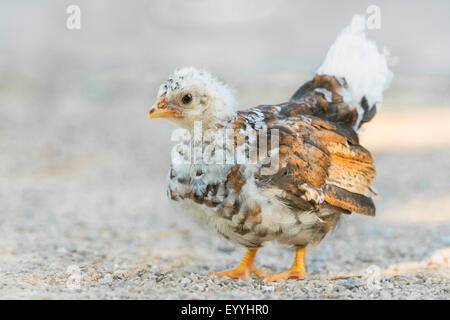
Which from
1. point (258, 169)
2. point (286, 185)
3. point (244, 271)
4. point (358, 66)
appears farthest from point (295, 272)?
point (358, 66)

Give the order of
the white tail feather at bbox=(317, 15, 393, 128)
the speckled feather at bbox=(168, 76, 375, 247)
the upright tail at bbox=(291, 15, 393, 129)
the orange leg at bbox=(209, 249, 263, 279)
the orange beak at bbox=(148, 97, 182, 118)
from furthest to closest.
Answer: the white tail feather at bbox=(317, 15, 393, 128), the upright tail at bbox=(291, 15, 393, 129), the orange leg at bbox=(209, 249, 263, 279), the orange beak at bbox=(148, 97, 182, 118), the speckled feather at bbox=(168, 76, 375, 247)

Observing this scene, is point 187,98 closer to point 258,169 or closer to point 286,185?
point 258,169

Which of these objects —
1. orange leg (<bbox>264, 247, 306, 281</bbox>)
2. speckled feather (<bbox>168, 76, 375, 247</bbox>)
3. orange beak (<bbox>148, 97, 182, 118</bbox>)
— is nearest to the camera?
speckled feather (<bbox>168, 76, 375, 247</bbox>)

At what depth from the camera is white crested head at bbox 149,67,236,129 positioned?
401cm

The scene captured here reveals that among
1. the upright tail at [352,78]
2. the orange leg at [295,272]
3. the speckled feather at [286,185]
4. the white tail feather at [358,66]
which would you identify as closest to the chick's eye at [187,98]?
the speckled feather at [286,185]

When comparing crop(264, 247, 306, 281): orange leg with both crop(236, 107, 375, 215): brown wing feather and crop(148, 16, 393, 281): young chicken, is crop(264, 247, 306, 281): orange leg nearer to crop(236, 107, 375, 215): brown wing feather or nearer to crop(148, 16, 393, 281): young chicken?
crop(148, 16, 393, 281): young chicken

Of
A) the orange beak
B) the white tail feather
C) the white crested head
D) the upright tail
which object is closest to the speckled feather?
the white crested head

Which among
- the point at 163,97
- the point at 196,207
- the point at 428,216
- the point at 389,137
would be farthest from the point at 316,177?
the point at 389,137

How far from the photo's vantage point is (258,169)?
12.8 ft

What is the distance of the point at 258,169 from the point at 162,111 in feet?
2.54

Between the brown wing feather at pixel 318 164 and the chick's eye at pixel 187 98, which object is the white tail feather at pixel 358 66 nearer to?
the brown wing feather at pixel 318 164

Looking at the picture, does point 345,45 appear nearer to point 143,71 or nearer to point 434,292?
point 434,292

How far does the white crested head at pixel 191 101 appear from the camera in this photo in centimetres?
401

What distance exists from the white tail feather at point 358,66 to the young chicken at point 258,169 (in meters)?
0.77
